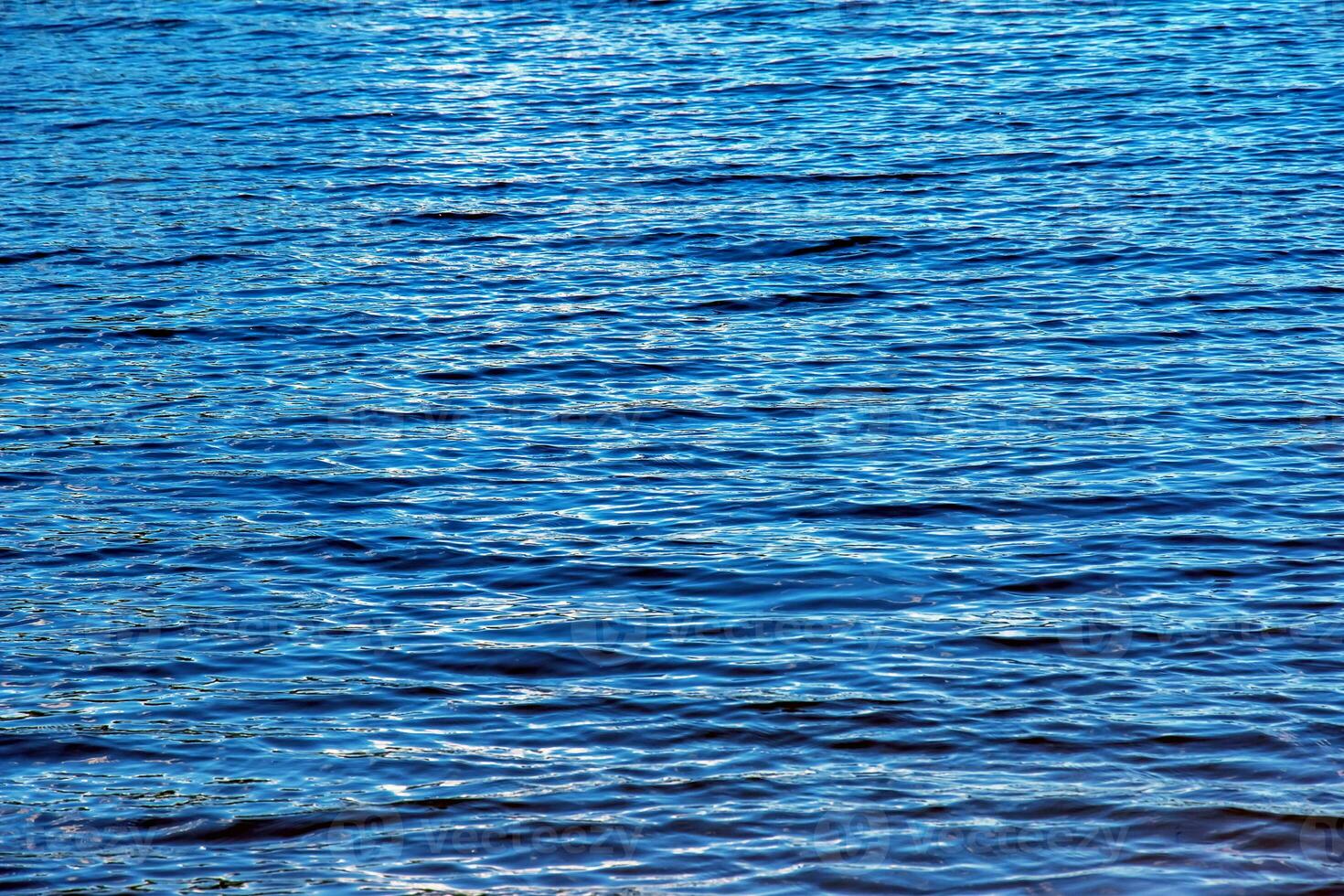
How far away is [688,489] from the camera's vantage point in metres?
12.0

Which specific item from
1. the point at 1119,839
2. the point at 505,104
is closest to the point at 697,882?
the point at 1119,839

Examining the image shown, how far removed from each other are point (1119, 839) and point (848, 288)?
933 cm

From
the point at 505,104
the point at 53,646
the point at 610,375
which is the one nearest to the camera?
the point at 53,646

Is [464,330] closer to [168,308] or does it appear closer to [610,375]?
[610,375]

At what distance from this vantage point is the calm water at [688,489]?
316 inches

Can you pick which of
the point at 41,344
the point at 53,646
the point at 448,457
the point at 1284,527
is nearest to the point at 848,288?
the point at 448,457

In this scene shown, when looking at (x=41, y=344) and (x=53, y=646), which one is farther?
(x=41, y=344)

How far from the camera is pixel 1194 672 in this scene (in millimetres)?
9133

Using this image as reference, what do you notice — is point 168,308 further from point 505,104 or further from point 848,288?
point 505,104

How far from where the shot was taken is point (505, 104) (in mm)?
24438

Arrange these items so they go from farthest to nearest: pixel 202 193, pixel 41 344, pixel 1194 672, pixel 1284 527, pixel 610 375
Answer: pixel 202 193 → pixel 41 344 → pixel 610 375 → pixel 1284 527 → pixel 1194 672

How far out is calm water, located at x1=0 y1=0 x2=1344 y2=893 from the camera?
26.3 feet

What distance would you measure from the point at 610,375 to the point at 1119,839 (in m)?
7.61

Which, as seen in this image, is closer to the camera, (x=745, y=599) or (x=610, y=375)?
(x=745, y=599)
